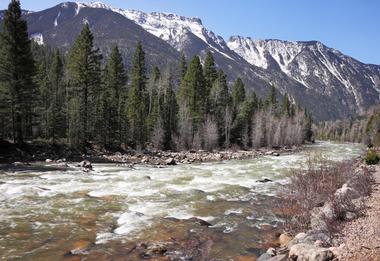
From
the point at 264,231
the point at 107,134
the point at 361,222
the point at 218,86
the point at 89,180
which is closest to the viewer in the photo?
the point at 361,222

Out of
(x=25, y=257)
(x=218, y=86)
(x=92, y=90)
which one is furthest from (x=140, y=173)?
(x=218, y=86)

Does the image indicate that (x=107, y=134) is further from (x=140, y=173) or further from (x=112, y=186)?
(x=112, y=186)

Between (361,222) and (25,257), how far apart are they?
1153 centimetres

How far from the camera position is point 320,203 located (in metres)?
17.6

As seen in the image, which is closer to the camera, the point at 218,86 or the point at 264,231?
the point at 264,231

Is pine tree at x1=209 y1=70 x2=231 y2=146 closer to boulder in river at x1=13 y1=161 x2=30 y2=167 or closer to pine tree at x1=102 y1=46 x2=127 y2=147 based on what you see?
pine tree at x1=102 y1=46 x2=127 y2=147

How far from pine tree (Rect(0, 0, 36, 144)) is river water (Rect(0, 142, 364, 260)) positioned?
42.7ft

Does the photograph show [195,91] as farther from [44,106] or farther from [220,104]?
[44,106]

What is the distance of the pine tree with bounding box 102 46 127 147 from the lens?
51.1m

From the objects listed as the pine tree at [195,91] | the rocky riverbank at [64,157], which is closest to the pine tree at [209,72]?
the pine tree at [195,91]

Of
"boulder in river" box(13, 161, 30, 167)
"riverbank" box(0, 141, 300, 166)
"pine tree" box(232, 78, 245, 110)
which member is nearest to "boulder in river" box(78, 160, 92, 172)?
"riverbank" box(0, 141, 300, 166)

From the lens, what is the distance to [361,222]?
1373 centimetres

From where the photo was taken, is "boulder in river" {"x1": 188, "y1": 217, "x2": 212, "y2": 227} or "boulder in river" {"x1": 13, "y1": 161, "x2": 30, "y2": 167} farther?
"boulder in river" {"x1": 13, "y1": 161, "x2": 30, "y2": 167}

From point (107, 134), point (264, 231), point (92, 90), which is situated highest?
point (92, 90)
